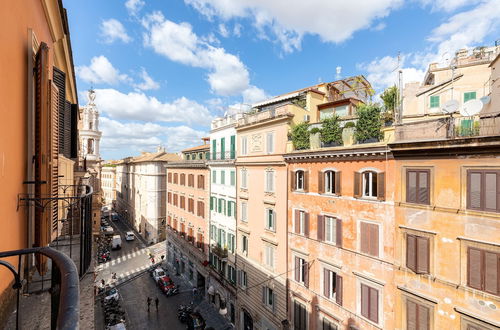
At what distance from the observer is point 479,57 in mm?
19641

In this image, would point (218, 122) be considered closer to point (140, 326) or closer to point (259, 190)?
point (259, 190)

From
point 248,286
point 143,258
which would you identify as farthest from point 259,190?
point 143,258

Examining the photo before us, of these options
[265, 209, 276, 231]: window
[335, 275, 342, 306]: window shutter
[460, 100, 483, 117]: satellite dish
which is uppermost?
[460, 100, 483, 117]: satellite dish

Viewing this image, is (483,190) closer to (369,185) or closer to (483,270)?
(483,270)

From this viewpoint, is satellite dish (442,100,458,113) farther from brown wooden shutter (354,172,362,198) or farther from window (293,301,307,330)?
window (293,301,307,330)

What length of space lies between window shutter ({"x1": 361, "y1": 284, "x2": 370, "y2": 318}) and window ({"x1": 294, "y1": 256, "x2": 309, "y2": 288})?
367cm

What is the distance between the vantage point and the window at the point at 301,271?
16641 millimetres

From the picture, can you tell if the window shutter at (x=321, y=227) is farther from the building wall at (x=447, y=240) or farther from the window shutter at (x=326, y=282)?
the building wall at (x=447, y=240)

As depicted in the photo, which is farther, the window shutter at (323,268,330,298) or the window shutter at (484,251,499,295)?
the window shutter at (323,268,330,298)

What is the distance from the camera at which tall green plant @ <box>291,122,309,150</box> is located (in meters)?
17.1

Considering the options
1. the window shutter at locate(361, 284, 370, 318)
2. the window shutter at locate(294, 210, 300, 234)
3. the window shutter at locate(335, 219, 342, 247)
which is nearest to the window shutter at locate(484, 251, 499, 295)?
the window shutter at locate(361, 284, 370, 318)

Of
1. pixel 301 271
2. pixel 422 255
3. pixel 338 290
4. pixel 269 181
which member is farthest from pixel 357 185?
pixel 301 271

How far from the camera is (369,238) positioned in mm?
13445

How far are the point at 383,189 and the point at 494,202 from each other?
4111 millimetres
